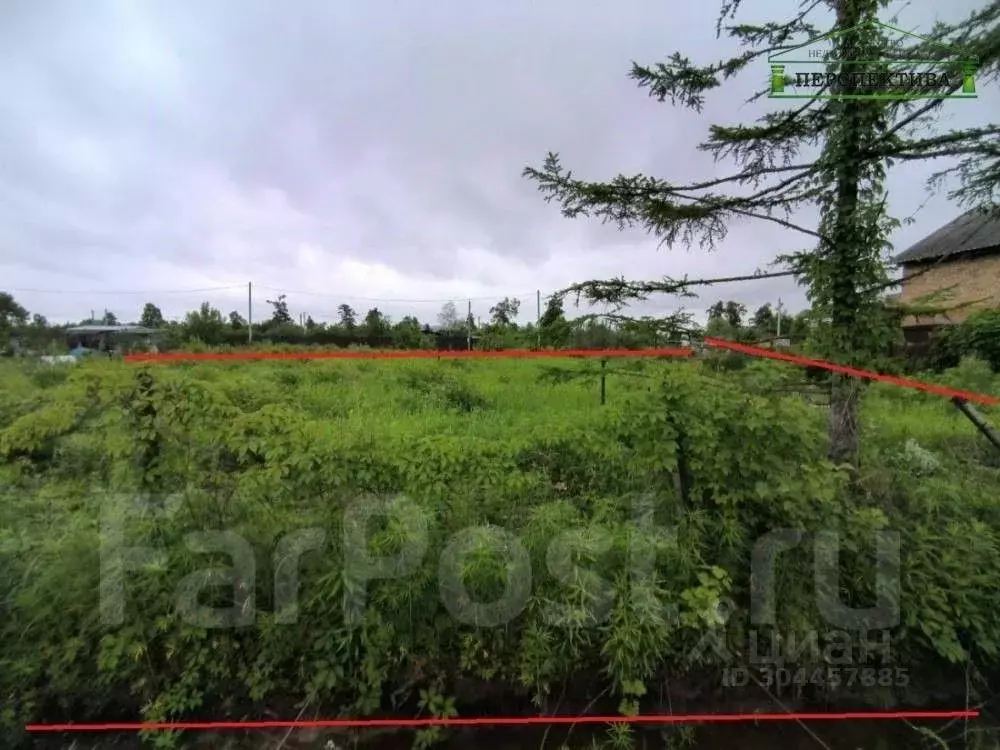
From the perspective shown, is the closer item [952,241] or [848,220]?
[848,220]

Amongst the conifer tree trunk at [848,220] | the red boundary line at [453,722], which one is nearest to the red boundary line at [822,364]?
the conifer tree trunk at [848,220]

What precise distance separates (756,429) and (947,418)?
5299 millimetres

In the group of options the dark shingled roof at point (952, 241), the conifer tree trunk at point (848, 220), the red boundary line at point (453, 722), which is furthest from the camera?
the dark shingled roof at point (952, 241)

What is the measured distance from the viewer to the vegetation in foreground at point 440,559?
225cm

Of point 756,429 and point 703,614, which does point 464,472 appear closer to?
point 703,614

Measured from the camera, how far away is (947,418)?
19.3 ft

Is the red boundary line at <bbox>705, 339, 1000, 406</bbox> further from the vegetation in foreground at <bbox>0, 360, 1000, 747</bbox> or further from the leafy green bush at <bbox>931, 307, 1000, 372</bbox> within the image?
the leafy green bush at <bbox>931, 307, 1000, 372</bbox>

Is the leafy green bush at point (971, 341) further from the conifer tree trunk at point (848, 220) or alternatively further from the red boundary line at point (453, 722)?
the red boundary line at point (453, 722)

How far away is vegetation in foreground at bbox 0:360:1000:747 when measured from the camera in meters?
2.25

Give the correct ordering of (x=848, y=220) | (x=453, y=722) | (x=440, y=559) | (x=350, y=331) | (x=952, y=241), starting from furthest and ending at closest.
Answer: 1. (x=350, y=331)
2. (x=952, y=241)
3. (x=848, y=220)
4. (x=440, y=559)
5. (x=453, y=722)

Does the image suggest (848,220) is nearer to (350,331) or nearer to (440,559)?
(440,559)

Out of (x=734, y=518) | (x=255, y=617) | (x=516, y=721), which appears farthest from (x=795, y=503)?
(x=255, y=617)

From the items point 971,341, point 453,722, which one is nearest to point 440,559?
point 453,722

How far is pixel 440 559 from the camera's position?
96.1 inches
